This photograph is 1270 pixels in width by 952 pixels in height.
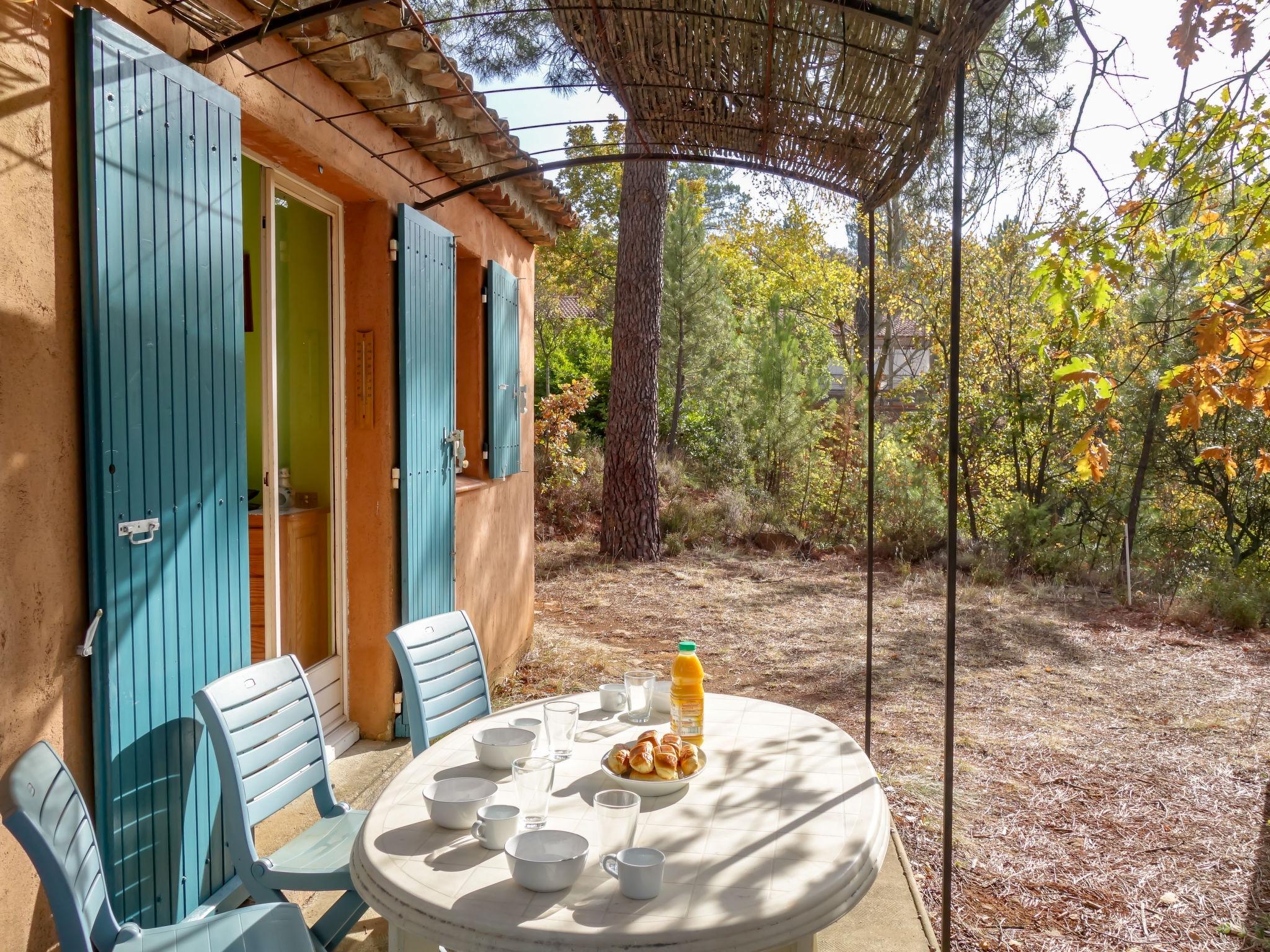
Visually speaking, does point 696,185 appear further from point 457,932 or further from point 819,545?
point 457,932

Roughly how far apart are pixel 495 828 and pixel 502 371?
3806 mm

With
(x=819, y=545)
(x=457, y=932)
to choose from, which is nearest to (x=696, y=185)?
(x=819, y=545)

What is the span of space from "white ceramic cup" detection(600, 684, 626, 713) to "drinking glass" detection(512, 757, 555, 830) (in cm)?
68

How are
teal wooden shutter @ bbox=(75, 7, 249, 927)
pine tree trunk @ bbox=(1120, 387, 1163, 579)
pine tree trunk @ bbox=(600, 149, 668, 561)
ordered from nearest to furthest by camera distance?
teal wooden shutter @ bbox=(75, 7, 249, 927) < pine tree trunk @ bbox=(1120, 387, 1163, 579) < pine tree trunk @ bbox=(600, 149, 668, 561)

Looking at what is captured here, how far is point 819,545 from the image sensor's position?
9.75 meters

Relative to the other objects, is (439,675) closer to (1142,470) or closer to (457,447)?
(457,447)

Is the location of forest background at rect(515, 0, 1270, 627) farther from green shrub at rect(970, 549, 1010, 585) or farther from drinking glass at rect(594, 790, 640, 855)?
drinking glass at rect(594, 790, 640, 855)

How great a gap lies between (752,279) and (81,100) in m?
15.8

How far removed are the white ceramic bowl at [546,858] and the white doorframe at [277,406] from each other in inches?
76.6

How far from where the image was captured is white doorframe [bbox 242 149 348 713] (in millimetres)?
3111

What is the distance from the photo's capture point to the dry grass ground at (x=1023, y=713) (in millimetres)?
Answer: 2902

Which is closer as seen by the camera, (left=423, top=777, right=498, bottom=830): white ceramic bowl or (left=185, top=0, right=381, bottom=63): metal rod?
(left=423, top=777, right=498, bottom=830): white ceramic bowl

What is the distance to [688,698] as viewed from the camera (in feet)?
6.54

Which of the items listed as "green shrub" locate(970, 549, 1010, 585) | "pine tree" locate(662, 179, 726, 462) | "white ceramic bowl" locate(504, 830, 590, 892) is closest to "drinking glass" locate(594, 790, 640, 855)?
"white ceramic bowl" locate(504, 830, 590, 892)
